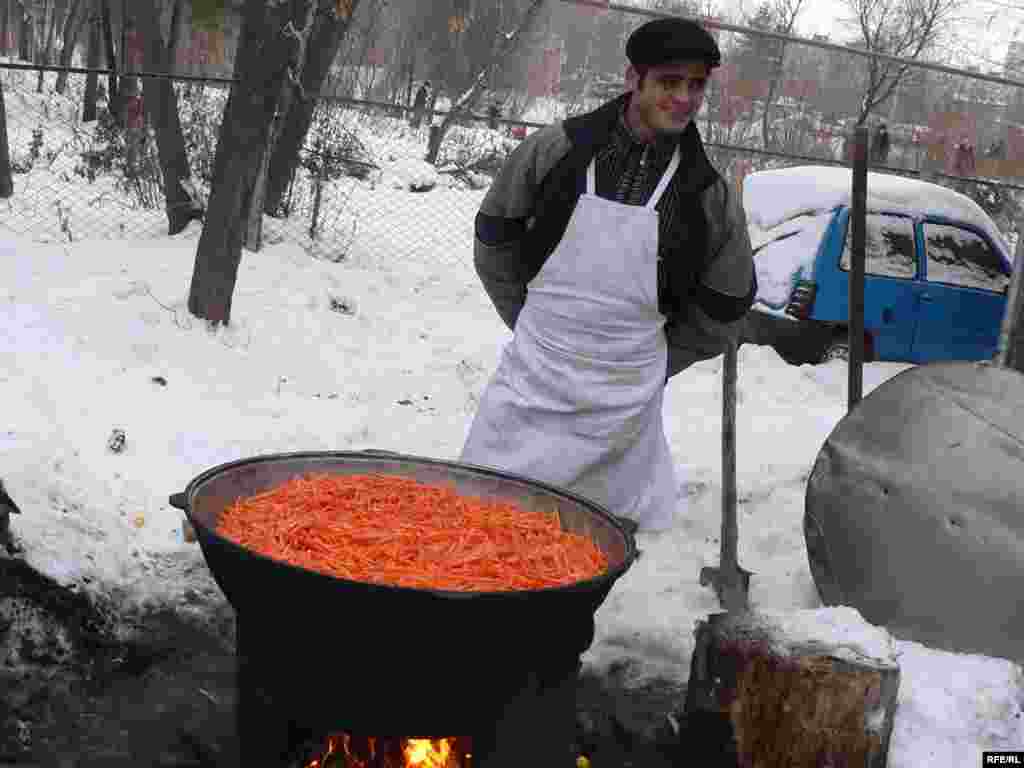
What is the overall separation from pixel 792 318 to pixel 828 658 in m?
6.02

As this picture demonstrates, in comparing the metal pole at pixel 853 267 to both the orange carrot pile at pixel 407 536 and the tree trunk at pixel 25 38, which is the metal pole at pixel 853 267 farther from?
the tree trunk at pixel 25 38

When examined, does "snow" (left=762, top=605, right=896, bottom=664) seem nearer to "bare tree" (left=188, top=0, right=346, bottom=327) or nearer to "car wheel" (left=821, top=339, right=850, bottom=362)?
"bare tree" (left=188, top=0, right=346, bottom=327)

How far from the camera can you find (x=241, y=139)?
7.09m

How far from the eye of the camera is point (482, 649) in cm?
251

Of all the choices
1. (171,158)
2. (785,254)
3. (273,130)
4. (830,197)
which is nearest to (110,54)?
(171,158)

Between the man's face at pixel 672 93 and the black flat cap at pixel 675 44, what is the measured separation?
0.03m

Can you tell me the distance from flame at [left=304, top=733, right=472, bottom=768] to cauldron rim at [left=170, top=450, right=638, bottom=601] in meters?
0.56

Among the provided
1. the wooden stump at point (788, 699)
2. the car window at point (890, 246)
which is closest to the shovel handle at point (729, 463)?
the wooden stump at point (788, 699)

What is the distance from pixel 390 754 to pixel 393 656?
0.50 metres

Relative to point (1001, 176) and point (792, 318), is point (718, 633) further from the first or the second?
point (1001, 176)

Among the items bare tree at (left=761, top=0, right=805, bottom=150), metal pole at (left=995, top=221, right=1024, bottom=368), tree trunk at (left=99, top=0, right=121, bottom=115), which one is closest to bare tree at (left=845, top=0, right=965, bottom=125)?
bare tree at (left=761, top=0, right=805, bottom=150)

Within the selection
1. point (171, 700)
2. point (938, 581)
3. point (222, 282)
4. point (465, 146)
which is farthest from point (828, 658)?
point (465, 146)

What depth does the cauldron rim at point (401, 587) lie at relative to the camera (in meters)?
2.37

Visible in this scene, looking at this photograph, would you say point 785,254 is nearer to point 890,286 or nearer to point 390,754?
point 890,286
